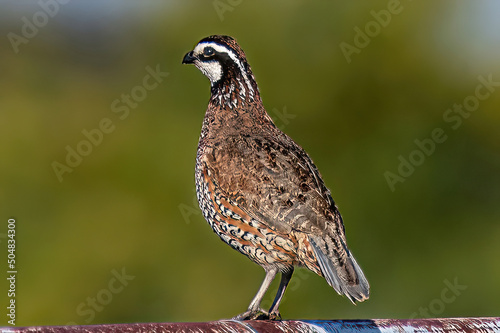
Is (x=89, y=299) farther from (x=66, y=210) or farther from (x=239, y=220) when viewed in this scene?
(x=239, y=220)

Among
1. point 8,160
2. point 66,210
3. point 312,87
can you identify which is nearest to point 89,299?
point 66,210

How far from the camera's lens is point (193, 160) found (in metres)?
10.9

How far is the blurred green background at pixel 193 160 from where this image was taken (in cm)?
1059

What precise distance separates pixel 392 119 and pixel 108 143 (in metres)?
3.98

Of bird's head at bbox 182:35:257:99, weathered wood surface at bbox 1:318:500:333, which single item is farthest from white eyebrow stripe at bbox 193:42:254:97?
weathered wood surface at bbox 1:318:500:333

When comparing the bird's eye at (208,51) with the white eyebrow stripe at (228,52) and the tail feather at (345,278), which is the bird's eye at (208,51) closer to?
the white eyebrow stripe at (228,52)

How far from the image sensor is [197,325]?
10.2 ft

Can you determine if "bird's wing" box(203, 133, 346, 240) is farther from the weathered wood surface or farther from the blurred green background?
the blurred green background

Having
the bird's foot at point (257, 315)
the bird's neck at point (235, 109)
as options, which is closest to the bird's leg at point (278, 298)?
the bird's foot at point (257, 315)

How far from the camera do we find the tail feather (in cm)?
442

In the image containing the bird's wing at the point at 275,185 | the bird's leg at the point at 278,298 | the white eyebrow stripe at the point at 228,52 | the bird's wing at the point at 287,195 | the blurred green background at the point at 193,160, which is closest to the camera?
the bird's wing at the point at 287,195

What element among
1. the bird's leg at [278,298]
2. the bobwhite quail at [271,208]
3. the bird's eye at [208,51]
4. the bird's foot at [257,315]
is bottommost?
Result: the bird's foot at [257,315]

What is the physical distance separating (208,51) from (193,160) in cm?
563

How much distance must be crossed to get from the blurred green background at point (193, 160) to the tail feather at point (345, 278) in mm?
4771
